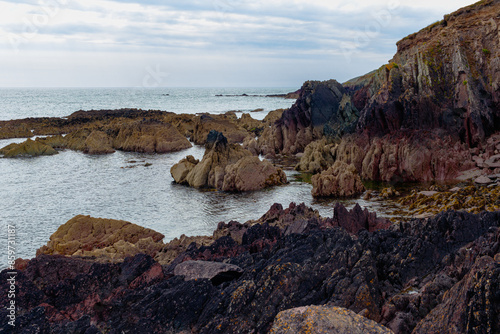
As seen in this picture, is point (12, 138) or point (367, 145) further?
point (12, 138)

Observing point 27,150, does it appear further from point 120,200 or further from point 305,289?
point 305,289

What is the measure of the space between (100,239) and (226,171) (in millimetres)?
20968

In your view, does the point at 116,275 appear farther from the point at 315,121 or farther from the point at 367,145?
the point at 315,121

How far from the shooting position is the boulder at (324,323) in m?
7.52

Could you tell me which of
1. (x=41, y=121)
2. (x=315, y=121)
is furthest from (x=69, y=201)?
(x=41, y=121)

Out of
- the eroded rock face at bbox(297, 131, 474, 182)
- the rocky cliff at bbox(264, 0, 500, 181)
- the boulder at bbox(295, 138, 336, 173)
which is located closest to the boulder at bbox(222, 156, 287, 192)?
the boulder at bbox(295, 138, 336, 173)

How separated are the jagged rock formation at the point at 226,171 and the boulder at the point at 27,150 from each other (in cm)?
3075

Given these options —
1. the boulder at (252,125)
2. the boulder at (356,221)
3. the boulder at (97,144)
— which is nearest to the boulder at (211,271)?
the boulder at (356,221)

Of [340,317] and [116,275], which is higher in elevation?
[340,317]

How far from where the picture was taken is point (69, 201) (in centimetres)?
3712

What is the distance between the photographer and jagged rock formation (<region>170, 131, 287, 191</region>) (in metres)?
41.4

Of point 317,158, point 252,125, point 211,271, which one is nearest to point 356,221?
point 211,271

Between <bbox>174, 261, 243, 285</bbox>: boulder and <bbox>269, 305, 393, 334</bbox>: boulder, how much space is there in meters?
4.07

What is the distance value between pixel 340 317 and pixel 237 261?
6.15m
